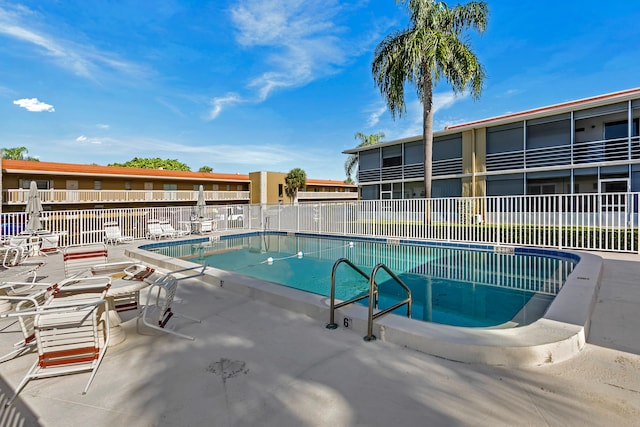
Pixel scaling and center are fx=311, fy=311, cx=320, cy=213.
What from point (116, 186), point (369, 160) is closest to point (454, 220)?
point (369, 160)

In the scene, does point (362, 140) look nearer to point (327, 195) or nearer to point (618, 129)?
point (327, 195)

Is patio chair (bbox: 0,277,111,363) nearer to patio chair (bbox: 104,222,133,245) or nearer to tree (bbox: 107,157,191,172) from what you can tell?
patio chair (bbox: 104,222,133,245)

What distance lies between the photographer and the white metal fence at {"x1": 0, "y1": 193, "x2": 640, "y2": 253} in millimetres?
10031

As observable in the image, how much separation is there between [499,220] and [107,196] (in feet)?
106

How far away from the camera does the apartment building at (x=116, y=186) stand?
25656mm

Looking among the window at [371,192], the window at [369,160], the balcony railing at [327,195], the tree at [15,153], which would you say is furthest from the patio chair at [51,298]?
the tree at [15,153]

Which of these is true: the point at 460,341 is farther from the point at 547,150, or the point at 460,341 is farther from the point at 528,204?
the point at 547,150

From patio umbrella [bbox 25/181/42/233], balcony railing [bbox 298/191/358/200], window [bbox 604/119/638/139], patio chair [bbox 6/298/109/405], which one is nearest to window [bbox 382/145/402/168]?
window [bbox 604/119/638/139]

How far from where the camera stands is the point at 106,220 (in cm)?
1388

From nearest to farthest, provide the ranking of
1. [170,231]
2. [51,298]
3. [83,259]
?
1. [51,298]
2. [83,259]
3. [170,231]

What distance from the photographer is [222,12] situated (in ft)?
51.1

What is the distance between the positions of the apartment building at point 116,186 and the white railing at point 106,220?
55.2 ft

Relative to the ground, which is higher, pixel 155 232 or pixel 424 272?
pixel 155 232

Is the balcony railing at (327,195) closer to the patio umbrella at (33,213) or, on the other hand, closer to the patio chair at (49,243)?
the patio chair at (49,243)
